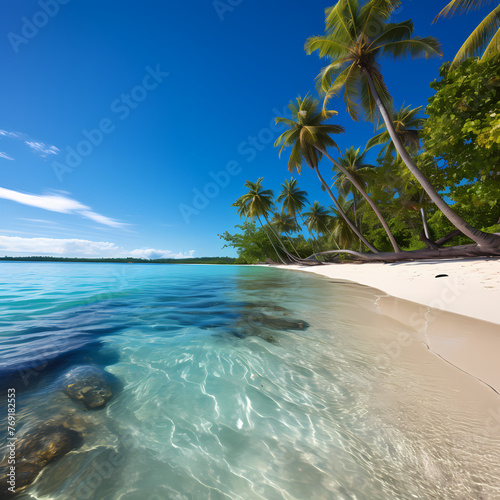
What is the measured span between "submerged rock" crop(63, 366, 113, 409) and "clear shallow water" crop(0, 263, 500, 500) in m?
0.08

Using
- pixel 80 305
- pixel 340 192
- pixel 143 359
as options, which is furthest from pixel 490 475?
pixel 340 192

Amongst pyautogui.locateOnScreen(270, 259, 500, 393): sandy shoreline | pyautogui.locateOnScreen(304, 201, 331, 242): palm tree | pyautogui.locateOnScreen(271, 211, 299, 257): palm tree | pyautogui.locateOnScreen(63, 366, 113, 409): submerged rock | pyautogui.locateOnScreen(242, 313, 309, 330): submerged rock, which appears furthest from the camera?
pyautogui.locateOnScreen(271, 211, 299, 257): palm tree

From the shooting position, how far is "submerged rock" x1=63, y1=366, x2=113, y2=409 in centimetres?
200

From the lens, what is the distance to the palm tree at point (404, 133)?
1702 centimetres

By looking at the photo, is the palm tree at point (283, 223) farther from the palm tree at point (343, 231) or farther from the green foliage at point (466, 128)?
the green foliage at point (466, 128)

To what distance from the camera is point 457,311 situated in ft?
16.2

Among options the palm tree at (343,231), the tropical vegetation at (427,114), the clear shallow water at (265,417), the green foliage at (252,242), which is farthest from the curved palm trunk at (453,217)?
the green foliage at (252,242)

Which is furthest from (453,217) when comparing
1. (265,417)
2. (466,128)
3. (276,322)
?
(265,417)

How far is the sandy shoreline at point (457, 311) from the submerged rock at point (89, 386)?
→ 331cm

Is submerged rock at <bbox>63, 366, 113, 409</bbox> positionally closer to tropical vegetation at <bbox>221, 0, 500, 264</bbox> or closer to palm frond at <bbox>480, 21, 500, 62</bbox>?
tropical vegetation at <bbox>221, 0, 500, 264</bbox>

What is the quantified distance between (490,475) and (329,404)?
972 mm

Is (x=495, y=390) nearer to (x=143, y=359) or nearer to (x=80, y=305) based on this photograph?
(x=143, y=359)

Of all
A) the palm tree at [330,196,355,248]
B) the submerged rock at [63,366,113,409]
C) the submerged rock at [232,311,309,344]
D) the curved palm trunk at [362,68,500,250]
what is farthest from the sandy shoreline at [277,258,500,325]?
the palm tree at [330,196,355,248]

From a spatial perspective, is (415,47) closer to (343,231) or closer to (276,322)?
(276,322)
